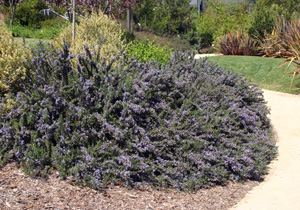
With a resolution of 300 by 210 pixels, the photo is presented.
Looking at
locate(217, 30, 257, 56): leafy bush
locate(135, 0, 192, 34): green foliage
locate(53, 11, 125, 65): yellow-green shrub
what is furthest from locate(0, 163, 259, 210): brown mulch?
locate(135, 0, 192, 34): green foliage

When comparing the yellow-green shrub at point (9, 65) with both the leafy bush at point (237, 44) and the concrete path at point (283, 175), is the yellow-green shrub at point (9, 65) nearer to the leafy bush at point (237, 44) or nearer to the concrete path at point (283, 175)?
the concrete path at point (283, 175)

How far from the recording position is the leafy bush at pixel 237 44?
1680 centimetres

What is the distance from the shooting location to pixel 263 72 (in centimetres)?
1305

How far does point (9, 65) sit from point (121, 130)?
1.90m

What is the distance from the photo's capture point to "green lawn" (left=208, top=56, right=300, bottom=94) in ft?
38.2

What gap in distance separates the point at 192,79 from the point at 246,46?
38.1 ft

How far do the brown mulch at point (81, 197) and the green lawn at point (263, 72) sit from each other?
288 inches

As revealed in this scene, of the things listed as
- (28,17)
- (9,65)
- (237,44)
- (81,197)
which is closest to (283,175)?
(81,197)

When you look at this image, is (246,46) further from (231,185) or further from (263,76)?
(231,185)

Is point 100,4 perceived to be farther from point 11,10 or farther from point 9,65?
point 11,10

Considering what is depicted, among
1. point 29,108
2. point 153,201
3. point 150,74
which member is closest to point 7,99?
point 29,108

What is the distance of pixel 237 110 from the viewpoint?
19.0 ft

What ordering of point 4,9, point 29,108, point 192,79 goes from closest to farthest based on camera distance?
point 29,108
point 192,79
point 4,9

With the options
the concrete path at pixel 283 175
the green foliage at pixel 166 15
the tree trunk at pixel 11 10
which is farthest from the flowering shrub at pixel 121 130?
the green foliage at pixel 166 15
